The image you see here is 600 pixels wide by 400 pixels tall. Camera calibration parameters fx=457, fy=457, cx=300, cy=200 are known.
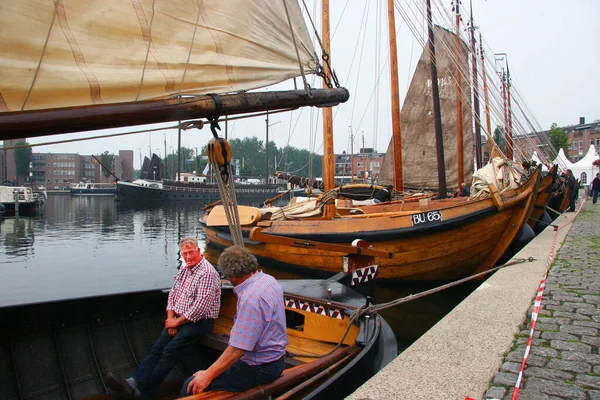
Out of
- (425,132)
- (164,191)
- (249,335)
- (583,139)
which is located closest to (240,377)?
(249,335)

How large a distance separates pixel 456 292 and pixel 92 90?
9.25 metres

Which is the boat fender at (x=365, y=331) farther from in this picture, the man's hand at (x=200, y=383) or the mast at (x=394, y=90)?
the mast at (x=394, y=90)

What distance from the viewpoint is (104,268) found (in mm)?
15812

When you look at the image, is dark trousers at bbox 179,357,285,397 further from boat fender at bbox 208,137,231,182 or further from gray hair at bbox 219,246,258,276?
boat fender at bbox 208,137,231,182

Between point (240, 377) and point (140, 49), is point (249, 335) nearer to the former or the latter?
point (240, 377)

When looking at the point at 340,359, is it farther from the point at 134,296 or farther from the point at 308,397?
the point at 134,296

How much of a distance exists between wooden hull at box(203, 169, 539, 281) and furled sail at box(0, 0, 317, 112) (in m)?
5.55

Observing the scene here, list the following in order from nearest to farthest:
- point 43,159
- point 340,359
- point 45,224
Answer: point 340,359
point 45,224
point 43,159

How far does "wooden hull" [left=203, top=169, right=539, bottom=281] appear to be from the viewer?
9898 millimetres

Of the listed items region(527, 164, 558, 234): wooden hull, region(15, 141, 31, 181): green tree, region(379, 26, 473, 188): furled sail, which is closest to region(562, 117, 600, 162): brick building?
region(379, 26, 473, 188): furled sail

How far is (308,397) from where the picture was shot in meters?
3.27

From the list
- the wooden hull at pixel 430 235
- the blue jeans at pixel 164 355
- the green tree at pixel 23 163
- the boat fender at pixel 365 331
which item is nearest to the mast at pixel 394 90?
the wooden hull at pixel 430 235

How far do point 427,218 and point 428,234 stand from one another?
1.21 ft

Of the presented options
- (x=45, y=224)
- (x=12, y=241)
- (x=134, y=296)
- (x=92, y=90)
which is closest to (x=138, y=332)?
(x=134, y=296)
